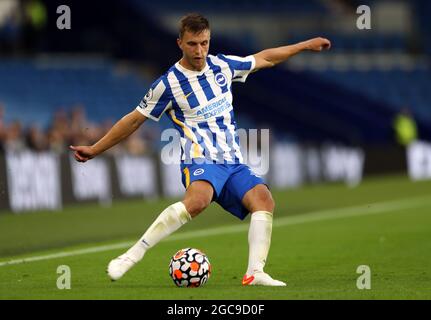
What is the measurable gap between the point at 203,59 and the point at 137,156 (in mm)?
14736

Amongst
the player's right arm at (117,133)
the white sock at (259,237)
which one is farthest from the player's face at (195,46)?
the white sock at (259,237)

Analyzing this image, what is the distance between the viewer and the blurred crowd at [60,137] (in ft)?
67.8

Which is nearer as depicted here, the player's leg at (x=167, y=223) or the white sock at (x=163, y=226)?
the player's leg at (x=167, y=223)

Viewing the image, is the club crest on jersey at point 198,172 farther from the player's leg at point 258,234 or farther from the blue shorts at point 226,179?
the player's leg at point 258,234

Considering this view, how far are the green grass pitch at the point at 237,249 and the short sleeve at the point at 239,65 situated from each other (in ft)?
5.70

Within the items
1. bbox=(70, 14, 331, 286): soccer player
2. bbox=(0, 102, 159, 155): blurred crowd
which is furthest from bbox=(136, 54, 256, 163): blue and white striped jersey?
bbox=(0, 102, 159, 155): blurred crowd

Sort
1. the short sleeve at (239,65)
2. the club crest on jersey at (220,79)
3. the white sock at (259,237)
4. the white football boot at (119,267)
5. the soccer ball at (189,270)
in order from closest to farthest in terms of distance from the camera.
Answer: the white football boot at (119,267) → the soccer ball at (189,270) → the white sock at (259,237) → the club crest on jersey at (220,79) → the short sleeve at (239,65)

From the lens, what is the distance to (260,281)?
9.37 m

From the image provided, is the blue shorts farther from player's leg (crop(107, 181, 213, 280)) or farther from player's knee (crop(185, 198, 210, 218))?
player's knee (crop(185, 198, 210, 218))

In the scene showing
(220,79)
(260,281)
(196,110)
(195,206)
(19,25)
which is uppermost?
(19,25)

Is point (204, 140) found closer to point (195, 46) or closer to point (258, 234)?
point (195, 46)

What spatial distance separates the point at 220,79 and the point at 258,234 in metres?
1.33

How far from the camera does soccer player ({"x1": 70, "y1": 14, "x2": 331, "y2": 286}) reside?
941 centimetres

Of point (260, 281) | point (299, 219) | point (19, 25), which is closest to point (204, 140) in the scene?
point (260, 281)
